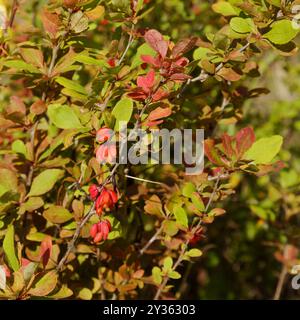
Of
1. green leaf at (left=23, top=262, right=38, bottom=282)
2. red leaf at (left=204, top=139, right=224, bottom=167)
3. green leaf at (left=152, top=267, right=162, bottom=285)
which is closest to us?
green leaf at (left=23, top=262, right=38, bottom=282)

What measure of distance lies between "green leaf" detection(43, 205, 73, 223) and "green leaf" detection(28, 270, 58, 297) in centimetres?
16

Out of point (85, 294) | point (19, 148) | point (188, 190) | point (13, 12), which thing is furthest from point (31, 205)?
point (13, 12)

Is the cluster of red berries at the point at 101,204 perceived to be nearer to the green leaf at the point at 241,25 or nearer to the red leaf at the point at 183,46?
the red leaf at the point at 183,46

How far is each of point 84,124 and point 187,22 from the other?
41.2 inches

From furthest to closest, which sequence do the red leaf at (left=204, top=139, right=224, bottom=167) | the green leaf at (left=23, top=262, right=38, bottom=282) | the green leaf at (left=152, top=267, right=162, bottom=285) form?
the green leaf at (left=152, top=267, right=162, bottom=285) → the red leaf at (left=204, top=139, right=224, bottom=167) → the green leaf at (left=23, top=262, right=38, bottom=282)

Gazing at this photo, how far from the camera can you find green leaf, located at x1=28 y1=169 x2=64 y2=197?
133cm

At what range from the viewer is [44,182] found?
4.40ft

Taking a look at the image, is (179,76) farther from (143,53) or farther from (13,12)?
(13,12)

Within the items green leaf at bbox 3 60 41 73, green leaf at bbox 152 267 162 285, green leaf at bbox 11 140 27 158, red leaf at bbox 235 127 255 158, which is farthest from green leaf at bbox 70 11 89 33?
green leaf at bbox 152 267 162 285

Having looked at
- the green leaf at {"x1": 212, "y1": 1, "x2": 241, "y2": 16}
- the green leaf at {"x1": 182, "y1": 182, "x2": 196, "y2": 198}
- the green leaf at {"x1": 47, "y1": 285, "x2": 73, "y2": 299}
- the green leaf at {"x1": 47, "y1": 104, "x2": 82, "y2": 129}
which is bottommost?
the green leaf at {"x1": 47, "y1": 285, "x2": 73, "y2": 299}

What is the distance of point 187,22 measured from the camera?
2113 millimetres

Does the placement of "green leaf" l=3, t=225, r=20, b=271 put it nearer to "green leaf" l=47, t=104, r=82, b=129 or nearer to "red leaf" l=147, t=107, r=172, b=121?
"green leaf" l=47, t=104, r=82, b=129

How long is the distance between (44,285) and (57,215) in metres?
0.21

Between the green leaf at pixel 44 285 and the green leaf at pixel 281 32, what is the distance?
78 centimetres
